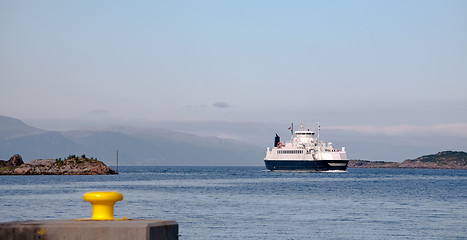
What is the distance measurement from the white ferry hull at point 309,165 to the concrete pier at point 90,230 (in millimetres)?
180823

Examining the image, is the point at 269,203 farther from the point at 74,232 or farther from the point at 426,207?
the point at 74,232

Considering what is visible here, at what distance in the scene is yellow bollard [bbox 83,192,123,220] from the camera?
5.81m

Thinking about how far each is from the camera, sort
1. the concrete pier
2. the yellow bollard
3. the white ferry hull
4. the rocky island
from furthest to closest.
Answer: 1. the white ferry hull
2. the rocky island
3. the yellow bollard
4. the concrete pier

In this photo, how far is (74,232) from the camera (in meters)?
5.71

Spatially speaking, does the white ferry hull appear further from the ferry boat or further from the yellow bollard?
the yellow bollard

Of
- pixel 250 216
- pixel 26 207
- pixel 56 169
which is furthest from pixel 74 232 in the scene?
pixel 56 169

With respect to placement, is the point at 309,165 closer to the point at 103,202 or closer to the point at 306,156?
the point at 306,156

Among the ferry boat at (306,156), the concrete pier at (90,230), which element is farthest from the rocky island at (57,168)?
the concrete pier at (90,230)

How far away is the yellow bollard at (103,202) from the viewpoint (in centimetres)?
581

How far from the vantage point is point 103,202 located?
5.91 m

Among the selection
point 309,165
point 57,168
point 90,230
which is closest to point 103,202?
point 90,230

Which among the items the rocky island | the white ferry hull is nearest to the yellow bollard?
the rocky island

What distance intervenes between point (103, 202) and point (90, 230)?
0.31 meters

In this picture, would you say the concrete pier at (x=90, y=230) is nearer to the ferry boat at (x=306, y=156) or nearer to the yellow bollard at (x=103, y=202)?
the yellow bollard at (x=103, y=202)
